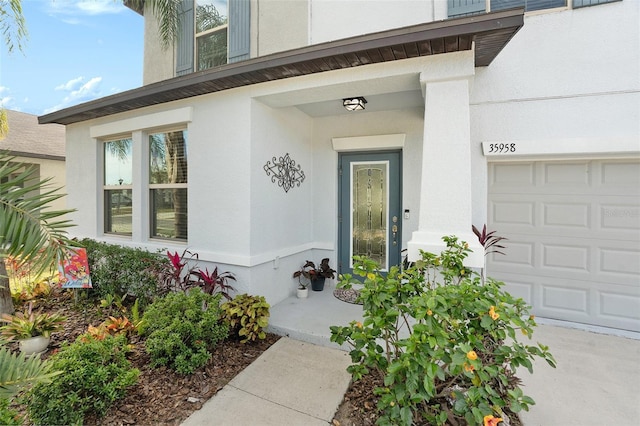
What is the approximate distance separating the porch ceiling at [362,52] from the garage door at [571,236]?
181 centimetres

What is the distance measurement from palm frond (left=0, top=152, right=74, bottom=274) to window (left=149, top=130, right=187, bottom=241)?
2752mm

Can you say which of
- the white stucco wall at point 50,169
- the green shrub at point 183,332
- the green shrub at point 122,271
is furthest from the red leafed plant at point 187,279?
the white stucco wall at point 50,169

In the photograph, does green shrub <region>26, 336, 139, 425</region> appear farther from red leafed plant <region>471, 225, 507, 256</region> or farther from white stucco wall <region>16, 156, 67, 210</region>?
white stucco wall <region>16, 156, 67, 210</region>

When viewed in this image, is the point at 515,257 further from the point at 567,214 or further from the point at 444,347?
the point at 444,347

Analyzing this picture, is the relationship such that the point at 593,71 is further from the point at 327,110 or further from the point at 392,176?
the point at 327,110

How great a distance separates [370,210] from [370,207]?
54 millimetres

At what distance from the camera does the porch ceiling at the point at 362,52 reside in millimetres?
2719

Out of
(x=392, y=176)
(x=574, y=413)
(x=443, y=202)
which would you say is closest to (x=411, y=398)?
(x=574, y=413)

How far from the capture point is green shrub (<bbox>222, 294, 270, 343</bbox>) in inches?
137

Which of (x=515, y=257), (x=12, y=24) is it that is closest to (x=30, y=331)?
(x=12, y=24)

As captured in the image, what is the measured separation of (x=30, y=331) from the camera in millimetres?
3406

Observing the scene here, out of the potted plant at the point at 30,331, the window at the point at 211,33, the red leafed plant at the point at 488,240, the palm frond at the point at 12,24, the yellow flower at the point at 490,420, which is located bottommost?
the potted plant at the point at 30,331

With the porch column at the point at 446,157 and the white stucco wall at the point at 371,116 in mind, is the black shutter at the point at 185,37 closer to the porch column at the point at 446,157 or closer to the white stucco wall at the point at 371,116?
the white stucco wall at the point at 371,116

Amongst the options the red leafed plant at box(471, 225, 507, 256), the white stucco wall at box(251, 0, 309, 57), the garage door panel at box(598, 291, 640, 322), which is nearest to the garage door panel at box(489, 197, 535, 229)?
the red leafed plant at box(471, 225, 507, 256)
